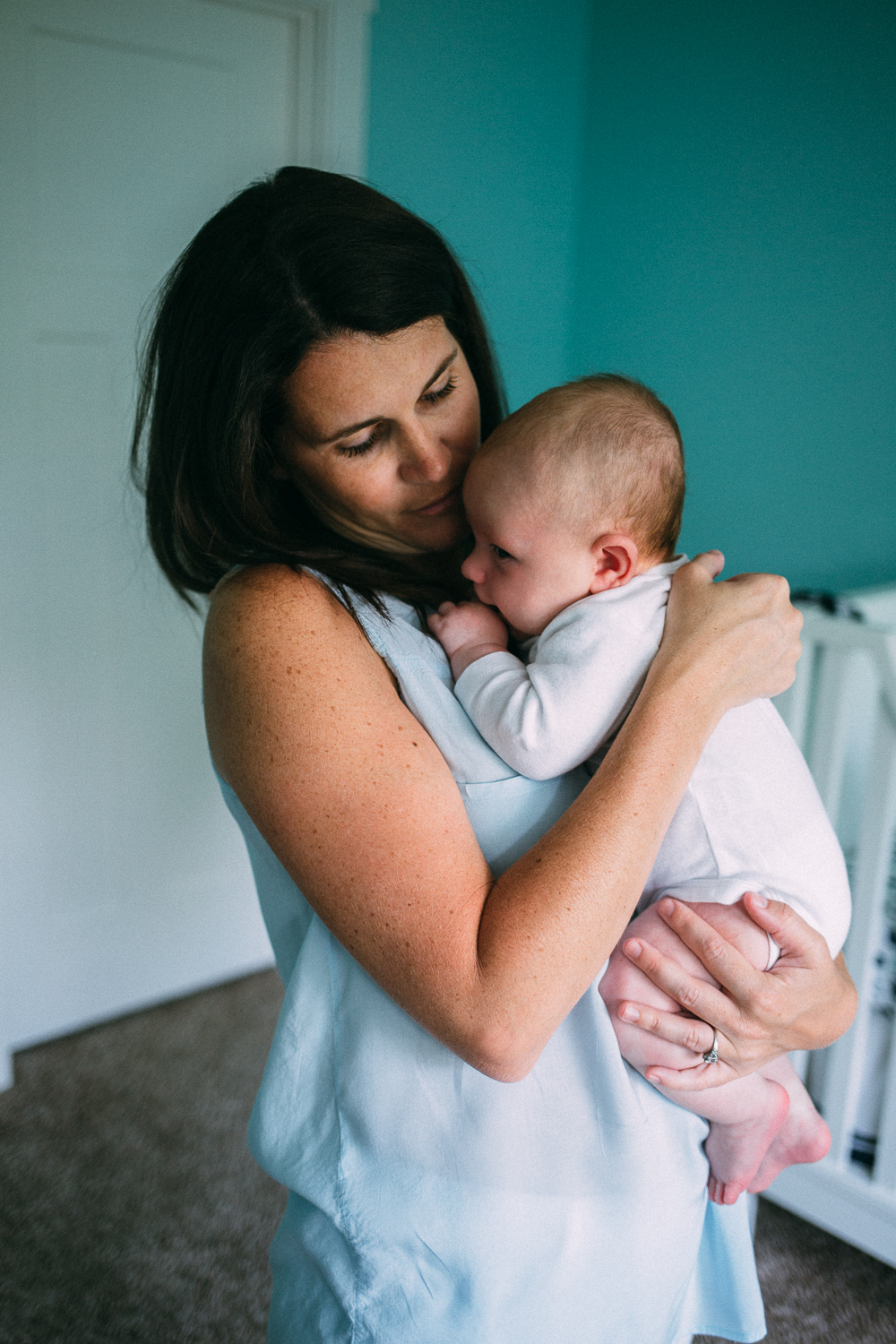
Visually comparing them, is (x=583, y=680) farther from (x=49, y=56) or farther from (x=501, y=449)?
(x=49, y=56)

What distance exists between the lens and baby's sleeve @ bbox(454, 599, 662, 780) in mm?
820

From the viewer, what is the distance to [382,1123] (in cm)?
82

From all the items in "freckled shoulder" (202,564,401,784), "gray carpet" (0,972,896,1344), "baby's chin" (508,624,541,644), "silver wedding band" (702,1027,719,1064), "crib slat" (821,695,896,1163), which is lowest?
"gray carpet" (0,972,896,1344)

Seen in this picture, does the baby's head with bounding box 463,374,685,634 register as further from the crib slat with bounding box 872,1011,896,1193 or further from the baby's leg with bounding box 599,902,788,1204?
the crib slat with bounding box 872,1011,896,1193

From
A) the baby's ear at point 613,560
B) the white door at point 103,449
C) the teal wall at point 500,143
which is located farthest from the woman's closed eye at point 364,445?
the teal wall at point 500,143

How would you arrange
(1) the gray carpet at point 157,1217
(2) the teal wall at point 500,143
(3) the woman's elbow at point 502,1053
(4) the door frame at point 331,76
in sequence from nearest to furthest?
(3) the woman's elbow at point 502,1053
(1) the gray carpet at point 157,1217
(4) the door frame at point 331,76
(2) the teal wall at point 500,143

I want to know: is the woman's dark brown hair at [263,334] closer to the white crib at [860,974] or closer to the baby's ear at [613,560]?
the baby's ear at [613,560]

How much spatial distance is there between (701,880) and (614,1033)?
0.15m

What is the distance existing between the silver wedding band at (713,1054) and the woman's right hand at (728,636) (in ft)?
0.92

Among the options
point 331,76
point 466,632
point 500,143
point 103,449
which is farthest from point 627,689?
point 500,143

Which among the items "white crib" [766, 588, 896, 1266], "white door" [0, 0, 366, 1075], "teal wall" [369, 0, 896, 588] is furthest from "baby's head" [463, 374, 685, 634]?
"teal wall" [369, 0, 896, 588]

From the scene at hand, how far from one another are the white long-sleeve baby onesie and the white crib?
653 mm

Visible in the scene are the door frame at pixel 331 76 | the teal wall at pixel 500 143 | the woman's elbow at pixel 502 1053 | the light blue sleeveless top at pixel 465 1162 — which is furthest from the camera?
the teal wall at pixel 500 143

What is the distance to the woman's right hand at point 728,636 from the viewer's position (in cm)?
83
